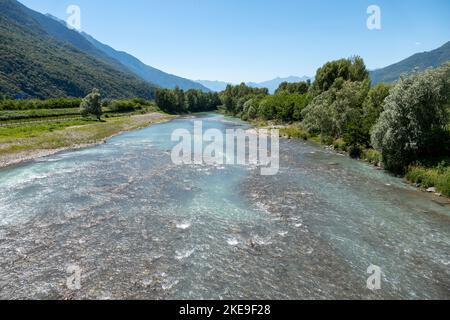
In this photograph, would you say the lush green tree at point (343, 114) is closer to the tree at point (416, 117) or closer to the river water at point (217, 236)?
the tree at point (416, 117)

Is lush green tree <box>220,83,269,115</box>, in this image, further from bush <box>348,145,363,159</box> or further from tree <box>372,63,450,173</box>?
tree <box>372,63,450,173</box>

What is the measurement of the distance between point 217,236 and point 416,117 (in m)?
27.1

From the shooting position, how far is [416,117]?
35.2 meters

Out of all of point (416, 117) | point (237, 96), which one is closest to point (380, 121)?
point (416, 117)

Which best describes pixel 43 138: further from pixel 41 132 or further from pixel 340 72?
pixel 340 72

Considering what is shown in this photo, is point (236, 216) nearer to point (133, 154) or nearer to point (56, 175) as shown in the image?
point (56, 175)

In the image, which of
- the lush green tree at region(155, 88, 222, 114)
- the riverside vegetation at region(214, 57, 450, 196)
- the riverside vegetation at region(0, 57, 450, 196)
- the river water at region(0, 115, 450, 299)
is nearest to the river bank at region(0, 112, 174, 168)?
the riverside vegetation at region(0, 57, 450, 196)

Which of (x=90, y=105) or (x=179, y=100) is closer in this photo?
(x=90, y=105)

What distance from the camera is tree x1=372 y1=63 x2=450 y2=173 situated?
34.4 meters

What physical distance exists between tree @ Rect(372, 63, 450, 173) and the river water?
399 centimetres

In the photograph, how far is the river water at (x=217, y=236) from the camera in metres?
15.8

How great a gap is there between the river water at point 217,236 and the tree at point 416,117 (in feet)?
13.1

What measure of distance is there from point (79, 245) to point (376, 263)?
56.1 feet
